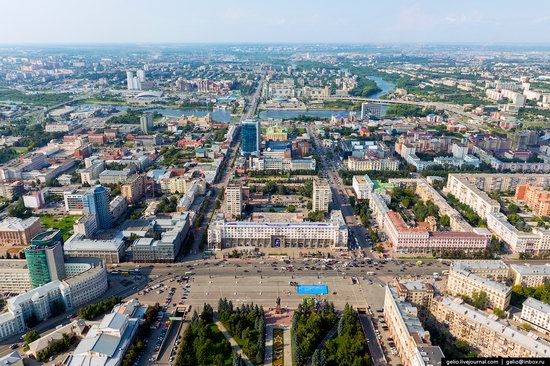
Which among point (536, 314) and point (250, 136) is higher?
point (250, 136)

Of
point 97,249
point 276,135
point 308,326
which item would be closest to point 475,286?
point 308,326

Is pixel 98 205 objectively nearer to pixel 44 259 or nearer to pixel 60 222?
pixel 60 222

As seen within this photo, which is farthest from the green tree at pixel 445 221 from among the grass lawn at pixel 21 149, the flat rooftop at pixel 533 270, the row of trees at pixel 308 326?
the grass lawn at pixel 21 149

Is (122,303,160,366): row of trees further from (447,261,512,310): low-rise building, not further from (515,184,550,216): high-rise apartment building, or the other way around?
(515,184,550,216): high-rise apartment building

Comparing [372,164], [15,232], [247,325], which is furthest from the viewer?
[372,164]

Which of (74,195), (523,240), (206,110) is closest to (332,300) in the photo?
(523,240)

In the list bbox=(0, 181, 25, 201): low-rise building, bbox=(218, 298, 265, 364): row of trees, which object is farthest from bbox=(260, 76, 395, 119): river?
bbox=(218, 298, 265, 364): row of trees
